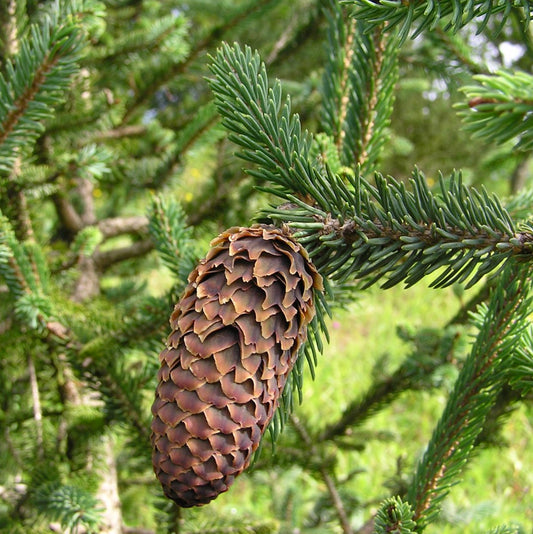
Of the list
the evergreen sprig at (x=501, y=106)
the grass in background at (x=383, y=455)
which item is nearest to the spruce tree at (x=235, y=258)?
the evergreen sprig at (x=501, y=106)

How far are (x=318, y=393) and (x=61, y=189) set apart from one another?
2185 mm

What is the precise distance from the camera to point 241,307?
452 millimetres

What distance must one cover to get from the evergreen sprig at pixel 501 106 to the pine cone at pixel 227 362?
19 centimetres

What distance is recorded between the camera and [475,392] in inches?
26.1

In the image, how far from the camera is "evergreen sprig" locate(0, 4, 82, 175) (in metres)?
0.72

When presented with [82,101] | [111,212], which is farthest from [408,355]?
[111,212]

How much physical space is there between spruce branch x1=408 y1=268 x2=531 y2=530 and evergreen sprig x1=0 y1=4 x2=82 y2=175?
0.66 meters

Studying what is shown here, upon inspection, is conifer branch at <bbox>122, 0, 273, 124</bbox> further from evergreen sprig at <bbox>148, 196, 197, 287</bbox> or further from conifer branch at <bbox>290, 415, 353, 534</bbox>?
conifer branch at <bbox>290, 415, 353, 534</bbox>

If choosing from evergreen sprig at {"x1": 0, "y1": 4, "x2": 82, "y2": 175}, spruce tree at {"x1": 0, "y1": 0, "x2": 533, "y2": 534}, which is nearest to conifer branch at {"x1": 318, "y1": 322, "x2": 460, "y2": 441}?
spruce tree at {"x1": 0, "y1": 0, "x2": 533, "y2": 534}

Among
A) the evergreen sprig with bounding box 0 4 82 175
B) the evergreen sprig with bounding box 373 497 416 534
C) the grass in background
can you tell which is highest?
the evergreen sprig with bounding box 0 4 82 175

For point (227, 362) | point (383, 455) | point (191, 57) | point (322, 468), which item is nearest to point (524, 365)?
point (227, 362)

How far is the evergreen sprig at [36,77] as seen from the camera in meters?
0.72

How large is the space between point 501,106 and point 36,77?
645 millimetres

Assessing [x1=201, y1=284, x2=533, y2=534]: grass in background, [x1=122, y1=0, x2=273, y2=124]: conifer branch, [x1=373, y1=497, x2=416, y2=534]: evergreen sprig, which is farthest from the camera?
[x1=201, y1=284, x2=533, y2=534]: grass in background
